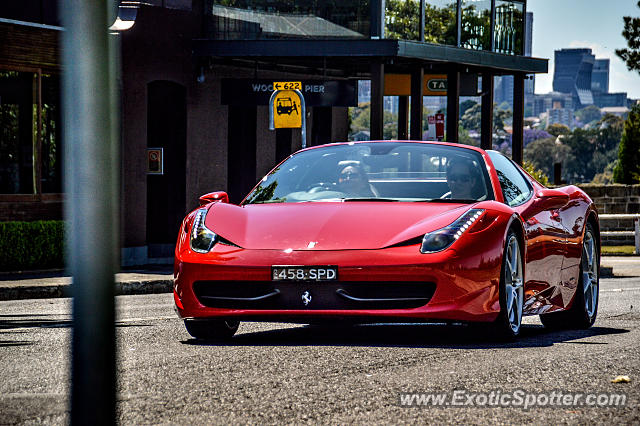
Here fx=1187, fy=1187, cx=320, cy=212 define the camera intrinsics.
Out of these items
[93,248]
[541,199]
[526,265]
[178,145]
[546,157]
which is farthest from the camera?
[546,157]

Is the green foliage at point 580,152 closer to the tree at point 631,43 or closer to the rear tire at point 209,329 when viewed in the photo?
the tree at point 631,43

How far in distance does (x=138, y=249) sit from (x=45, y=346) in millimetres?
13407

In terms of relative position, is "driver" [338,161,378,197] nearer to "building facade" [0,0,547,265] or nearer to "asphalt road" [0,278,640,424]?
"asphalt road" [0,278,640,424]

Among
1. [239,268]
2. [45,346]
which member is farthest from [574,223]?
[45,346]

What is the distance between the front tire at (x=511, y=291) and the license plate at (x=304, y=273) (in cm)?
109

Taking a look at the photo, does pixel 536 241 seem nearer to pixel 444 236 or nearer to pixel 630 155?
pixel 444 236

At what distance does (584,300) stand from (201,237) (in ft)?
10.8

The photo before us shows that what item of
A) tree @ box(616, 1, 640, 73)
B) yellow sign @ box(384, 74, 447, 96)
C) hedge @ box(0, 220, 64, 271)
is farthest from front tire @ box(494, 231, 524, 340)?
tree @ box(616, 1, 640, 73)

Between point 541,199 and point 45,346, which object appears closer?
point 45,346

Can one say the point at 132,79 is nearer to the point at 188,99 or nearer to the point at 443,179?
the point at 188,99

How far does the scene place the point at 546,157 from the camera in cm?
15550

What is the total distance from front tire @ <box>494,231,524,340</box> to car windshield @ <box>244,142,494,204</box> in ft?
1.62

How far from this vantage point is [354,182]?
27.7ft

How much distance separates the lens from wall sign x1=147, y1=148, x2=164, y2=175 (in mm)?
21719
